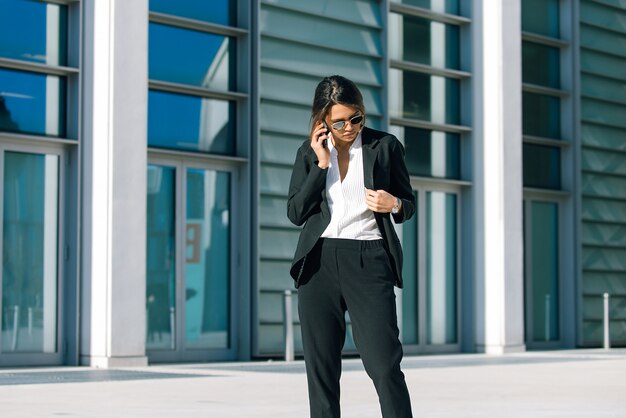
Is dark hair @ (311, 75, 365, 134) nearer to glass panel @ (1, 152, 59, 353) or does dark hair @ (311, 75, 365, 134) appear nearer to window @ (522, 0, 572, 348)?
glass panel @ (1, 152, 59, 353)

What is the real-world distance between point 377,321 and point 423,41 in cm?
1438

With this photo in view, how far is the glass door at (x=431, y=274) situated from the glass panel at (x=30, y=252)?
5774mm

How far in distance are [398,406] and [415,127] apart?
45.9ft

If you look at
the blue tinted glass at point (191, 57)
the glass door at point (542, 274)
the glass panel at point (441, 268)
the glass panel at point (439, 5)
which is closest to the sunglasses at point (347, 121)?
the blue tinted glass at point (191, 57)

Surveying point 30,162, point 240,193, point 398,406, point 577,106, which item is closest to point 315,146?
point 398,406

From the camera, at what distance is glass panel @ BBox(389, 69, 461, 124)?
1825 cm

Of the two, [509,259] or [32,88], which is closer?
[32,88]

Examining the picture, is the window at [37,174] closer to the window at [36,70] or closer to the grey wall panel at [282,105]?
the window at [36,70]

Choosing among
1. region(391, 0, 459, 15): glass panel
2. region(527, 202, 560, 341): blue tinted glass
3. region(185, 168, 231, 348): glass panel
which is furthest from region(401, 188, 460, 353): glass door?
region(185, 168, 231, 348): glass panel

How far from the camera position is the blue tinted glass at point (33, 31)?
14023 millimetres

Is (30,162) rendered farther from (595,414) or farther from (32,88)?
(595,414)

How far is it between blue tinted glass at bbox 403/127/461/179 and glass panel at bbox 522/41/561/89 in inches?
86.8

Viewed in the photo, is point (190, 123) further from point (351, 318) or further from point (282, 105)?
point (351, 318)

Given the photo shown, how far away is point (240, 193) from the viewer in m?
16.2
